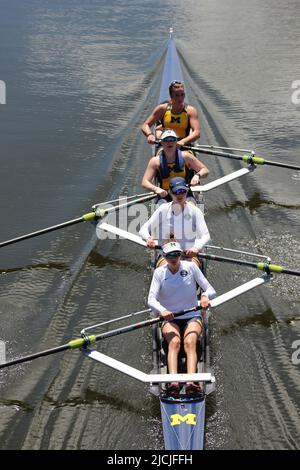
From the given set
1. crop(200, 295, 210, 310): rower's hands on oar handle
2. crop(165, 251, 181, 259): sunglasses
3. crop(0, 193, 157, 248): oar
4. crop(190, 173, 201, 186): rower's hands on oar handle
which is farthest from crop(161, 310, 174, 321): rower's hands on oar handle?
crop(0, 193, 157, 248): oar

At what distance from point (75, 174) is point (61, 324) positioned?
18.8 ft

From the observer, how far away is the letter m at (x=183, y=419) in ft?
29.0

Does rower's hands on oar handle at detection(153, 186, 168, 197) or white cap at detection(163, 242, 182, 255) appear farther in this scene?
rower's hands on oar handle at detection(153, 186, 168, 197)

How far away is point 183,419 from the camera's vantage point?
8883 millimetres

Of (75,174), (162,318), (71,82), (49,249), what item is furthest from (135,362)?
(71,82)

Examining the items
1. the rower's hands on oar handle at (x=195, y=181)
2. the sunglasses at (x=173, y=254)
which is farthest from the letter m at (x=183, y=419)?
the rower's hands on oar handle at (x=195, y=181)

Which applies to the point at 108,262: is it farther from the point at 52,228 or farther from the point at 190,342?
the point at 190,342

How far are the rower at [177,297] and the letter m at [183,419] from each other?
0.98 m

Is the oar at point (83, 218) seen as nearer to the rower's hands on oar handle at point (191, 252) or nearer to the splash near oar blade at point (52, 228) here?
the splash near oar blade at point (52, 228)

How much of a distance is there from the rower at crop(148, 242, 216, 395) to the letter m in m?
0.98

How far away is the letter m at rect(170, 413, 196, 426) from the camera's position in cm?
884

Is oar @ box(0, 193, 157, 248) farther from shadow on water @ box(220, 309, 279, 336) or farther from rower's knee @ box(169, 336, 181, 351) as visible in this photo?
rower's knee @ box(169, 336, 181, 351)

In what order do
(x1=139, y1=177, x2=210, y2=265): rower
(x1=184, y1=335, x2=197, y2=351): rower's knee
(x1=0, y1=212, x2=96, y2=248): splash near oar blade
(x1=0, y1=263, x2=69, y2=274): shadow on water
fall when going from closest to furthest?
(x1=184, y1=335, x2=197, y2=351): rower's knee
(x1=139, y1=177, x2=210, y2=265): rower
(x1=0, y1=263, x2=69, y2=274): shadow on water
(x1=0, y1=212, x2=96, y2=248): splash near oar blade
